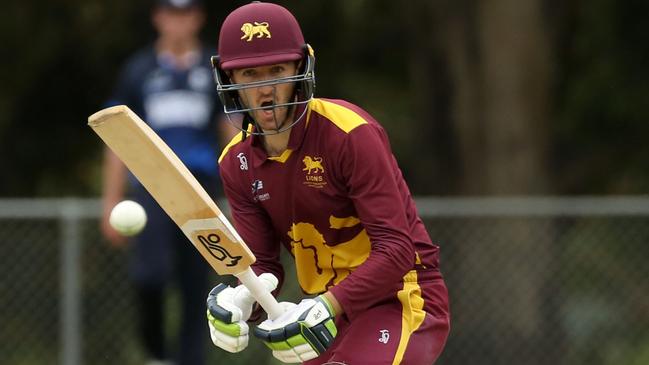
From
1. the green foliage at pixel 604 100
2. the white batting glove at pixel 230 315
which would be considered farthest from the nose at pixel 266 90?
the green foliage at pixel 604 100

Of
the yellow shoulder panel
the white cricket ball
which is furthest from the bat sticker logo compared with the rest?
the white cricket ball

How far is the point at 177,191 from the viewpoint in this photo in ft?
13.0

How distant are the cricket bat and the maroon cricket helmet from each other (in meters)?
0.41

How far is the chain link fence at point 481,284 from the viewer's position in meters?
8.05

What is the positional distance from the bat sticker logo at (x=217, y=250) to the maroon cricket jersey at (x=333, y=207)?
0.34m

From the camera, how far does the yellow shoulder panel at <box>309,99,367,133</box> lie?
167 inches

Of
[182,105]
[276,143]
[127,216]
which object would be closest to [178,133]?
[182,105]

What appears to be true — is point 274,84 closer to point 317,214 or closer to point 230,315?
point 317,214

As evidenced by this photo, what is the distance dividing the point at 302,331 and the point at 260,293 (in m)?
0.23

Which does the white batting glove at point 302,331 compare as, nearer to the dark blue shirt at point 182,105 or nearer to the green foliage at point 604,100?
the dark blue shirt at point 182,105

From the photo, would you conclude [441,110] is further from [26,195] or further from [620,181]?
[26,195]

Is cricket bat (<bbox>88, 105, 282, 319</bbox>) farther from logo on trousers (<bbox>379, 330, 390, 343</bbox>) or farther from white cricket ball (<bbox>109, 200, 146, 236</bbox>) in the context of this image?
white cricket ball (<bbox>109, 200, 146, 236</bbox>)

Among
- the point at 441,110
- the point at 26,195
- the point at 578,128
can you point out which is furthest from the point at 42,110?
the point at 578,128

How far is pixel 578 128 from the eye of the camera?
11.6m
